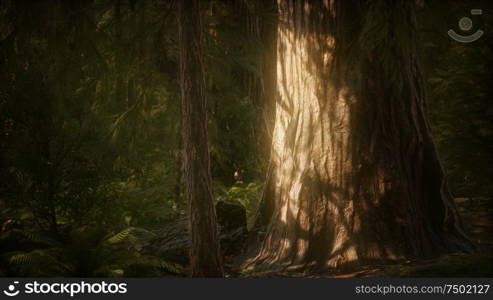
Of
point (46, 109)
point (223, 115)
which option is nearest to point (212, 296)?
point (46, 109)

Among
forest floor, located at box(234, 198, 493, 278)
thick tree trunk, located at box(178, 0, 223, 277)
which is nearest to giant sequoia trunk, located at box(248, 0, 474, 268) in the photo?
forest floor, located at box(234, 198, 493, 278)

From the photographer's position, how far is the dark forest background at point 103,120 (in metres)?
5.42

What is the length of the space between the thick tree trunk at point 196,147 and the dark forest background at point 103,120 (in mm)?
920

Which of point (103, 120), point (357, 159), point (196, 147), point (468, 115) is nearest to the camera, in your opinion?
point (196, 147)

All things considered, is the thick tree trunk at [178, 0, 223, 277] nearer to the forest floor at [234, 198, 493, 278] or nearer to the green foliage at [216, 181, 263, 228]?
the forest floor at [234, 198, 493, 278]

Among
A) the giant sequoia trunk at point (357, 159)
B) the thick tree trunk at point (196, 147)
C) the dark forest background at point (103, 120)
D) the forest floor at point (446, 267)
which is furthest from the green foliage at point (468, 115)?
the thick tree trunk at point (196, 147)

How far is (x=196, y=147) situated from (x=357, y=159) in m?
2.16

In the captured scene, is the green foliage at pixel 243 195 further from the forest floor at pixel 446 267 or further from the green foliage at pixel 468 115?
the forest floor at pixel 446 267

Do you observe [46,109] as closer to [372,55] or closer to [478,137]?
[372,55]

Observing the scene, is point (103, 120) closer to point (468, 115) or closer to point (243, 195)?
point (243, 195)

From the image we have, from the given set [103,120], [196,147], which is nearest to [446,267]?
[196,147]

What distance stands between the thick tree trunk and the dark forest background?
36.2 inches

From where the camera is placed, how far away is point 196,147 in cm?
495

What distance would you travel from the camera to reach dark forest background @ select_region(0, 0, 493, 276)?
213 inches
